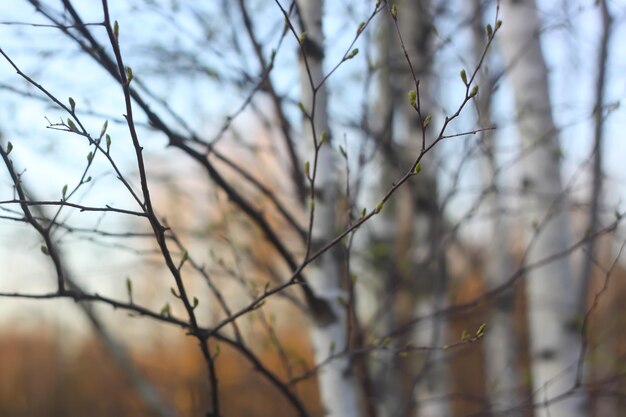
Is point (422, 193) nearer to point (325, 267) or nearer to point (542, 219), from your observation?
point (542, 219)

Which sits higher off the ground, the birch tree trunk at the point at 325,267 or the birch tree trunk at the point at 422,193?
the birch tree trunk at the point at 422,193

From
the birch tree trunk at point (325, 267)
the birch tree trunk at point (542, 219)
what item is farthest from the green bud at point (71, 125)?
the birch tree trunk at point (542, 219)

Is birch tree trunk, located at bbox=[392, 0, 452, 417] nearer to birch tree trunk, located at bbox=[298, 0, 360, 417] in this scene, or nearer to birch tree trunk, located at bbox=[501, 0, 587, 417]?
birch tree trunk, located at bbox=[501, 0, 587, 417]

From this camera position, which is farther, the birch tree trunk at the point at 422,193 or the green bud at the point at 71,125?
the birch tree trunk at the point at 422,193

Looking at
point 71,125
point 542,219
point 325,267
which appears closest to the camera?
point 71,125

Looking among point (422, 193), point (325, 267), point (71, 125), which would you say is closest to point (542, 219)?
point (422, 193)

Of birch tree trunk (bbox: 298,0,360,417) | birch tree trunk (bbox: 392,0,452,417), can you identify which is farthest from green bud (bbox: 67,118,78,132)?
birch tree trunk (bbox: 392,0,452,417)

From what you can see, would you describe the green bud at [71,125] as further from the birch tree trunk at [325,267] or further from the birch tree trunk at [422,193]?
the birch tree trunk at [422,193]
